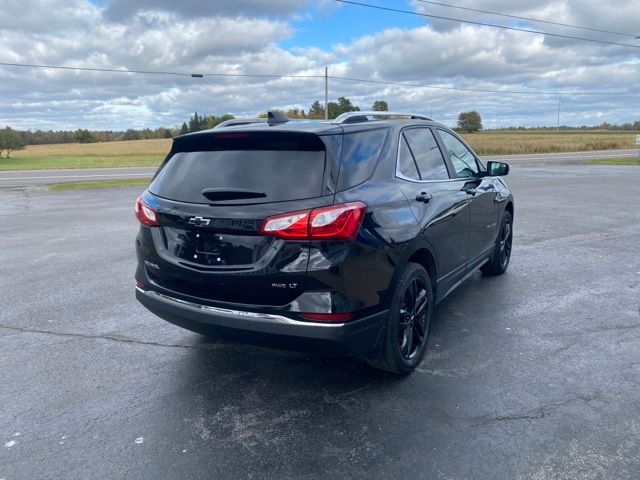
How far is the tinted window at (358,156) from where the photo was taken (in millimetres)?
3252

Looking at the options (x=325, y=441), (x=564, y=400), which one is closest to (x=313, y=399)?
Result: (x=325, y=441)

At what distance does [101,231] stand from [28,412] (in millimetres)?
6629

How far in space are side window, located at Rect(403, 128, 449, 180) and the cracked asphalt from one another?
137cm

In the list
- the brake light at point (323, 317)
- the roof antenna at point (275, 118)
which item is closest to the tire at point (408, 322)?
the brake light at point (323, 317)

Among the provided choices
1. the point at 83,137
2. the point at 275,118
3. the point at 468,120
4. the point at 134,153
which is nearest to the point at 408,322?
the point at 275,118

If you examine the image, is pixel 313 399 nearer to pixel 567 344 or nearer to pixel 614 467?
pixel 614 467

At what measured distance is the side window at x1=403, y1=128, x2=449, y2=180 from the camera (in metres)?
4.16

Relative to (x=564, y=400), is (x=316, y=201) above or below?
above

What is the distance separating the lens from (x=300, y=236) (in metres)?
3.01

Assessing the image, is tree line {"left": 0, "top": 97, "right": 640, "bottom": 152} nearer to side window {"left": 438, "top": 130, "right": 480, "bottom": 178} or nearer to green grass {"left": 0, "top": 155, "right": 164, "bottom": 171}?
green grass {"left": 0, "top": 155, "right": 164, "bottom": 171}

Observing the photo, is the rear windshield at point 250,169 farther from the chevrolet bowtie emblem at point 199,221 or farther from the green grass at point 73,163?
the green grass at point 73,163

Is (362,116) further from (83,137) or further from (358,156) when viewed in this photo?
(83,137)

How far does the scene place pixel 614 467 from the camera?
8.79 feet

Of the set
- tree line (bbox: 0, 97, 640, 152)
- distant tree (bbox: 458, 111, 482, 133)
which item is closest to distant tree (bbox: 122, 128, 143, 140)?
tree line (bbox: 0, 97, 640, 152)
